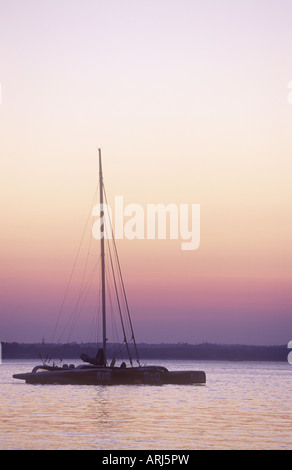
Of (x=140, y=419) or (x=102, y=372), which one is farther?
(x=102, y=372)

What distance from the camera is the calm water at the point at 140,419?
37844 mm

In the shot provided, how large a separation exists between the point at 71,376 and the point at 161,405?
842 inches

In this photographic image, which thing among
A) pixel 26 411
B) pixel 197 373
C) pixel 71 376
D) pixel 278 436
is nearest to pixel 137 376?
pixel 71 376

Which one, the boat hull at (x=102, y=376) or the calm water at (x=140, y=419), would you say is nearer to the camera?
the calm water at (x=140, y=419)

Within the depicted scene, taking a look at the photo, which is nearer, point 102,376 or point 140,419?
point 140,419

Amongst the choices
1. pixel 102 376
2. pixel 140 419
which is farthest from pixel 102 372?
pixel 140 419

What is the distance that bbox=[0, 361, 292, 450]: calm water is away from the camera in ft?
124

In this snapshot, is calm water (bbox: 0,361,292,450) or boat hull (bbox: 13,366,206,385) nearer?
calm water (bbox: 0,361,292,450)

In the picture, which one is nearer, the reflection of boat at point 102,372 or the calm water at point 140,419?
the calm water at point 140,419

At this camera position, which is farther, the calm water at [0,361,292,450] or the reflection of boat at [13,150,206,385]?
the reflection of boat at [13,150,206,385]

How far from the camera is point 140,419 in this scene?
49.5 meters

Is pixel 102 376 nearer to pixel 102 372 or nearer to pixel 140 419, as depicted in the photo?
pixel 102 372
